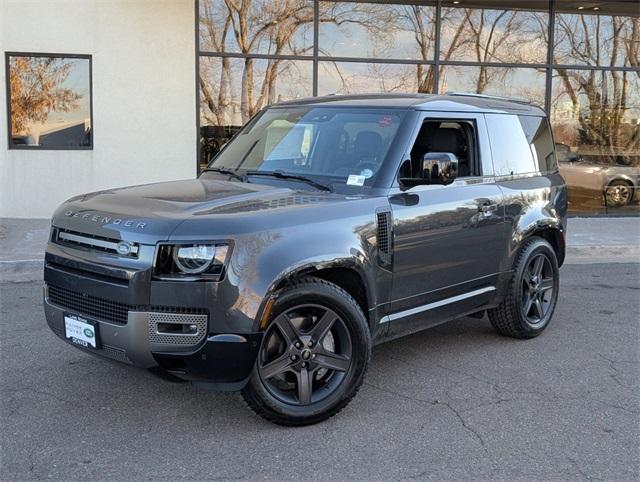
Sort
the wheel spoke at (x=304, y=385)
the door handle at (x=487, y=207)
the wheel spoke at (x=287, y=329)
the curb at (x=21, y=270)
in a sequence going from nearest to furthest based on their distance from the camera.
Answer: the wheel spoke at (x=287, y=329), the wheel spoke at (x=304, y=385), the door handle at (x=487, y=207), the curb at (x=21, y=270)

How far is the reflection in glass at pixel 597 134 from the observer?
13211 millimetres

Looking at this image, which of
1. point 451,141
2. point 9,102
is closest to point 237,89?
point 9,102

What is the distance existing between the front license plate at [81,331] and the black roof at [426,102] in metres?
2.37

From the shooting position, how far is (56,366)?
4.79 m

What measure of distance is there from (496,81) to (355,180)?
31.2ft

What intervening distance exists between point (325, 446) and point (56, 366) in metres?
2.21

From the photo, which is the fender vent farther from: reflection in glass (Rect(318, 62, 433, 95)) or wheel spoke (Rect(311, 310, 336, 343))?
reflection in glass (Rect(318, 62, 433, 95))

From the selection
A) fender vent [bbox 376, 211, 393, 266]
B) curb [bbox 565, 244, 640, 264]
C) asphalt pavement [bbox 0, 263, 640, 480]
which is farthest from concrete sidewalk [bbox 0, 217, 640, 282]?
fender vent [bbox 376, 211, 393, 266]

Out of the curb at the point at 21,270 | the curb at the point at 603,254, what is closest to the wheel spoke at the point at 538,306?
the curb at the point at 603,254

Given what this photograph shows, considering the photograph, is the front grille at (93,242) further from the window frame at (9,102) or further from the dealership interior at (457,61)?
the dealership interior at (457,61)

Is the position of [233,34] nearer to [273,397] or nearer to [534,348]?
[534,348]

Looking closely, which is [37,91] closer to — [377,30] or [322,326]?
[377,30]

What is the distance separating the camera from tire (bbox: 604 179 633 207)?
44.2ft

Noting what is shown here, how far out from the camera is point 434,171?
174 inches
